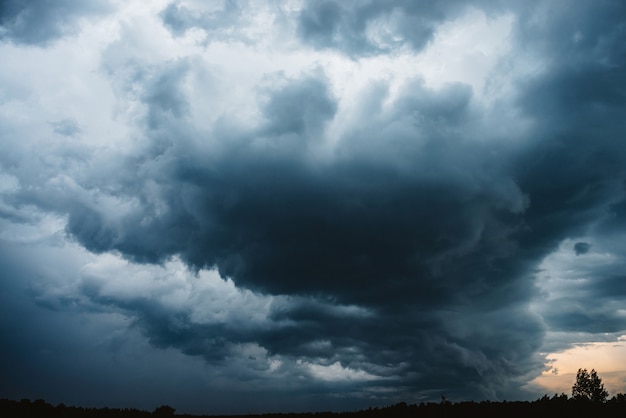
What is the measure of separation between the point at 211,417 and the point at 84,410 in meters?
13.9

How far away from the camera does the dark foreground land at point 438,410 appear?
40.5 meters

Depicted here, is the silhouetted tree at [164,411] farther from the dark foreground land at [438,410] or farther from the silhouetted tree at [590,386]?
the silhouetted tree at [590,386]

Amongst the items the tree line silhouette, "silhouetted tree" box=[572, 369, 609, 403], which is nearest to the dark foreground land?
the tree line silhouette

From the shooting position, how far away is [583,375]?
14688cm

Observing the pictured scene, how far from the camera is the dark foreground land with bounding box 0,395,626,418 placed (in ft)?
133

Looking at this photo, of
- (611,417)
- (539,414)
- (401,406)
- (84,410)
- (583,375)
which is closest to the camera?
(611,417)

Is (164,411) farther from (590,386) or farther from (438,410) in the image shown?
(590,386)

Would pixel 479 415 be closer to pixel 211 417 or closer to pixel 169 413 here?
pixel 211 417

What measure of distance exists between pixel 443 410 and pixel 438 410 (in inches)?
23.1

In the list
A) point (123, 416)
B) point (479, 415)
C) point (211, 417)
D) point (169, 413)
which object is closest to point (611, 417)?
point (479, 415)

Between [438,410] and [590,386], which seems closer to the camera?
[438,410]

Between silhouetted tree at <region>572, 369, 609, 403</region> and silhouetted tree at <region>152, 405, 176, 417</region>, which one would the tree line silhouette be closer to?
silhouetted tree at <region>152, 405, 176, 417</region>

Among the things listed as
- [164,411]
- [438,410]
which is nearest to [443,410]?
[438,410]

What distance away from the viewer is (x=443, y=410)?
45.7m
